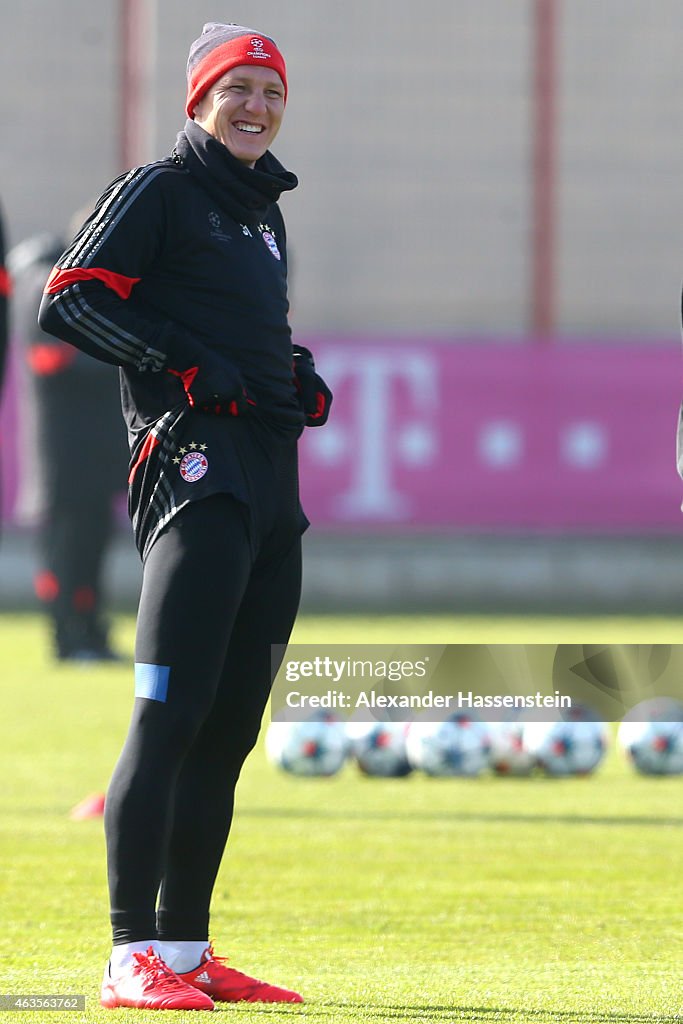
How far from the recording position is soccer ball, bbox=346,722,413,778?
8336 millimetres

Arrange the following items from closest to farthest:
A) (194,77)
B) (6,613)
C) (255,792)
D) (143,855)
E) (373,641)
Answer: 1. (143,855)
2. (194,77)
3. (255,792)
4. (373,641)
5. (6,613)

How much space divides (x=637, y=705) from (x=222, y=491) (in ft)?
15.9

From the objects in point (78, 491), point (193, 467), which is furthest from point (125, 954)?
point (78, 491)

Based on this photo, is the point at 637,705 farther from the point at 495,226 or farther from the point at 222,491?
the point at 495,226

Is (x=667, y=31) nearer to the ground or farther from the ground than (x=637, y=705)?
farther from the ground

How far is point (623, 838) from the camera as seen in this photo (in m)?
6.80

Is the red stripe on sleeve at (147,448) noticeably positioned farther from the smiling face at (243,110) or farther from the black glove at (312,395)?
the smiling face at (243,110)

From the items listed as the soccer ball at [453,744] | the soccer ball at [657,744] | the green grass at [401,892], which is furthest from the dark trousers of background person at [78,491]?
the soccer ball at [657,744]

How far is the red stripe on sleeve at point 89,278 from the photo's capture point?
14.0 ft

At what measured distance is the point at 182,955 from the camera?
4336 mm

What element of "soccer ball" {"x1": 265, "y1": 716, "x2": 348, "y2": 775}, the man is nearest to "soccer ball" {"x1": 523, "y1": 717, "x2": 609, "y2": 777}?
"soccer ball" {"x1": 265, "y1": 716, "x2": 348, "y2": 775}

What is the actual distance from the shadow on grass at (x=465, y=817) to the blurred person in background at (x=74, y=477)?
5300mm

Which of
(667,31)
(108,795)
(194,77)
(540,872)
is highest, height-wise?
(667,31)

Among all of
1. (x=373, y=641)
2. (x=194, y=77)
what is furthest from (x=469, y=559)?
(x=194, y=77)
